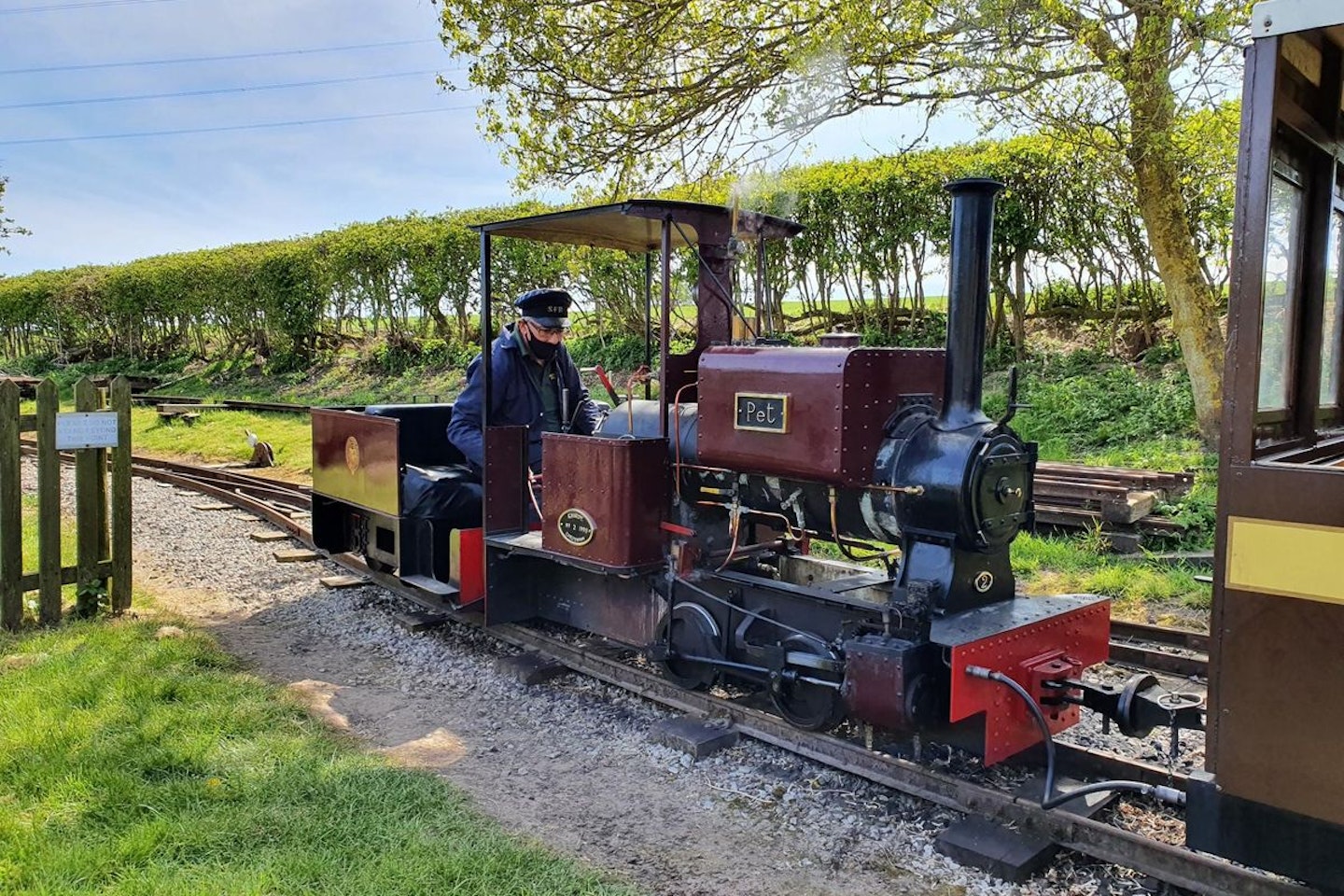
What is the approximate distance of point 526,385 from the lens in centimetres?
638

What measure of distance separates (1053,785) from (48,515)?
5.78 meters

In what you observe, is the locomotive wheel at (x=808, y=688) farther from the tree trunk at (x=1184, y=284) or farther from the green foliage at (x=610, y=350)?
the green foliage at (x=610, y=350)

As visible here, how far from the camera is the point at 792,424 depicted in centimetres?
430

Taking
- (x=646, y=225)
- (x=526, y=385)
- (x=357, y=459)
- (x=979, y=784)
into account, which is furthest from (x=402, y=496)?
(x=979, y=784)

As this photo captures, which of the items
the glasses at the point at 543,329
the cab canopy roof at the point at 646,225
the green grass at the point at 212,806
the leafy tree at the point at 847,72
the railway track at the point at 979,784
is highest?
the leafy tree at the point at 847,72

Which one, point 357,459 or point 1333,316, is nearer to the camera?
point 1333,316

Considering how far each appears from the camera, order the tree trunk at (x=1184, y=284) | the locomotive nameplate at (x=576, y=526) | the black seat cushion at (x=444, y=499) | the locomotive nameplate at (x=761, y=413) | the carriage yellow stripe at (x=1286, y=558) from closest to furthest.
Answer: the carriage yellow stripe at (x=1286, y=558)
the locomotive nameplate at (x=761, y=413)
the locomotive nameplate at (x=576, y=526)
the black seat cushion at (x=444, y=499)
the tree trunk at (x=1184, y=284)

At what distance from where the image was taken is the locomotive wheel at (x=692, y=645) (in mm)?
4793

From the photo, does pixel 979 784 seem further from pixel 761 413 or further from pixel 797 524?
pixel 761 413

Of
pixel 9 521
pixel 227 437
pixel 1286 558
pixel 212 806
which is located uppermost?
pixel 1286 558

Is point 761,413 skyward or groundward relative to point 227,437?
skyward

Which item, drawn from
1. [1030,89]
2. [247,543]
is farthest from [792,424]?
[247,543]

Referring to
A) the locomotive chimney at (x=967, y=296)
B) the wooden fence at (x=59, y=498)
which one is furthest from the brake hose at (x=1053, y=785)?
the wooden fence at (x=59, y=498)

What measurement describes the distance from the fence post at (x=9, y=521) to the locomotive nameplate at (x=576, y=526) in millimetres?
3278
